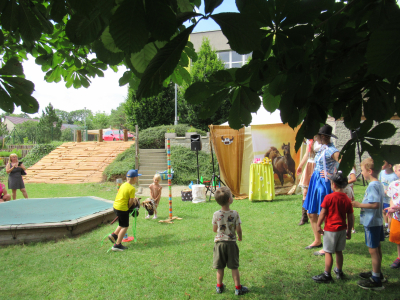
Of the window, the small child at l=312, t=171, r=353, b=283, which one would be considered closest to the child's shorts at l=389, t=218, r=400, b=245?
the small child at l=312, t=171, r=353, b=283

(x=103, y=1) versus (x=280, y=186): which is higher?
(x=103, y=1)

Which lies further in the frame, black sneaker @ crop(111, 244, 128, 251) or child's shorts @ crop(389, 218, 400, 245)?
black sneaker @ crop(111, 244, 128, 251)

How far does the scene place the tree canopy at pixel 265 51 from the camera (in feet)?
2.37

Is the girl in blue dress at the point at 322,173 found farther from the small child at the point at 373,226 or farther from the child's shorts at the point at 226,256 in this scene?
the child's shorts at the point at 226,256

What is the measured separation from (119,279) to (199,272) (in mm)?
1025

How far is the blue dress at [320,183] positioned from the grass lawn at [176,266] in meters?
0.74

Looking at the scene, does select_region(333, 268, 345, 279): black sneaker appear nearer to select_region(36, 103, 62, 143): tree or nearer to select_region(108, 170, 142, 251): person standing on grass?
select_region(108, 170, 142, 251): person standing on grass

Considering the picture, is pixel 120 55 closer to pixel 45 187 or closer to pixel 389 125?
pixel 389 125

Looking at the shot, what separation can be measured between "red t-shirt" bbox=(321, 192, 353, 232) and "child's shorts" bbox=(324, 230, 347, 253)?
0.05 m

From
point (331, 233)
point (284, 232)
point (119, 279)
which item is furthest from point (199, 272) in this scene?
point (284, 232)

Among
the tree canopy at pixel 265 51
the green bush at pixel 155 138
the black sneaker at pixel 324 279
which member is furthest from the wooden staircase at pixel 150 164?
the tree canopy at pixel 265 51

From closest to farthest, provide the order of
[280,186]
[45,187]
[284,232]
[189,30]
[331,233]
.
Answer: [189,30], [331,233], [284,232], [280,186], [45,187]

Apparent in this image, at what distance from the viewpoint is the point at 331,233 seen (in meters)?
3.07

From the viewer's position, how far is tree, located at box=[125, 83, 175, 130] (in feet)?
69.2
